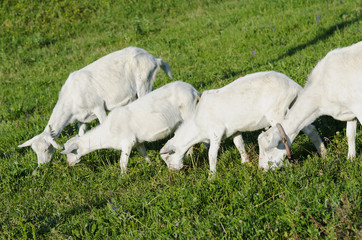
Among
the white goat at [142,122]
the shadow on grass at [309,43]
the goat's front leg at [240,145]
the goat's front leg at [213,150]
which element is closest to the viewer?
the goat's front leg at [213,150]

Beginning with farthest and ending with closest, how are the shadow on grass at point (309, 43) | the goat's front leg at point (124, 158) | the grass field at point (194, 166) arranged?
the shadow on grass at point (309, 43)
the goat's front leg at point (124, 158)
the grass field at point (194, 166)

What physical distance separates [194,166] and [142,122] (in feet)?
4.59

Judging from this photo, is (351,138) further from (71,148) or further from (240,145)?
(71,148)

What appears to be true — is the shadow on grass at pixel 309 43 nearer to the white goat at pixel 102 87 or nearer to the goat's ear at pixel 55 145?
the white goat at pixel 102 87

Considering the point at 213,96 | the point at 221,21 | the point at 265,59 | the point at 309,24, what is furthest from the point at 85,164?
the point at 221,21

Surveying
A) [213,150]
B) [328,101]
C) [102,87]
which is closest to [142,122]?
[213,150]

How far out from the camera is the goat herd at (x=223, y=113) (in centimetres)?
539

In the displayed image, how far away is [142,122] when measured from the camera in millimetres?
7105

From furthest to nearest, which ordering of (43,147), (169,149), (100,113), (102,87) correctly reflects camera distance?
(102,87), (100,113), (43,147), (169,149)

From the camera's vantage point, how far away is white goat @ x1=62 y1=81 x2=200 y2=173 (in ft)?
23.3

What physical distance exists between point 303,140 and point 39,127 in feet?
19.1

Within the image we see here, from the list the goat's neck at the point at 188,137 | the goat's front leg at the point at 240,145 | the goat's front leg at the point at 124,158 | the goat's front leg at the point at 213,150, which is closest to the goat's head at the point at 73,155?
the goat's front leg at the point at 124,158

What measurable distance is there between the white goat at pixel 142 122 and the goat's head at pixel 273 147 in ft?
6.33

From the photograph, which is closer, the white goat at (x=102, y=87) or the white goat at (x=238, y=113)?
the white goat at (x=238, y=113)
